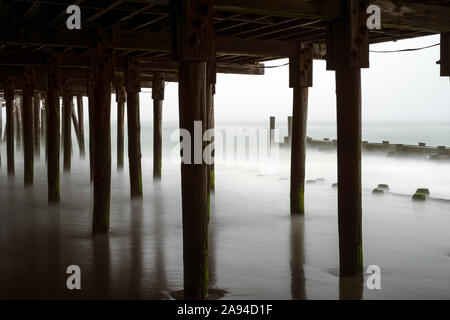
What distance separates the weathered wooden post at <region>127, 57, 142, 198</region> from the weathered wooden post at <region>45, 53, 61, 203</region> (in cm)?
134

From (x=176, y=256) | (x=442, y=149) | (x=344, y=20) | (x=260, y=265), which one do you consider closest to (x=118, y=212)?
(x=176, y=256)

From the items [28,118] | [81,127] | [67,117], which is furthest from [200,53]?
[81,127]

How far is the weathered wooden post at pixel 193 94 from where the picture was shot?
4457 mm

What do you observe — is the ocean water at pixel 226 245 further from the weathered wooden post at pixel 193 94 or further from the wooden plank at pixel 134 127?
the weathered wooden post at pixel 193 94

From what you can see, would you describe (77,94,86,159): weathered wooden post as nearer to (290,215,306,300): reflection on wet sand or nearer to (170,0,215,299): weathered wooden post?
(290,215,306,300): reflection on wet sand

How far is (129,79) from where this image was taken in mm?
10398

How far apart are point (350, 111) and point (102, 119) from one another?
12.0ft

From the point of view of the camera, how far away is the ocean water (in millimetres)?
5309

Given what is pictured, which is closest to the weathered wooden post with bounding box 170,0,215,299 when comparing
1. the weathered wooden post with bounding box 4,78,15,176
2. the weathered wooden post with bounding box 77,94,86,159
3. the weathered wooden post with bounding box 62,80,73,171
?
the weathered wooden post with bounding box 62,80,73,171

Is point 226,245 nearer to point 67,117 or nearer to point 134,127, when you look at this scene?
point 134,127

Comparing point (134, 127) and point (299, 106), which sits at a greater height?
point (299, 106)

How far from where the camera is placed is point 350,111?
209 inches

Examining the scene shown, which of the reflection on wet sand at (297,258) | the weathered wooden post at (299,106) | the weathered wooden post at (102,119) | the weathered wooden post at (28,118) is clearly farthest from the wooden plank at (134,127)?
the reflection on wet sand at (297,258)

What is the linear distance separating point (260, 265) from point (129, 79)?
218 inches
